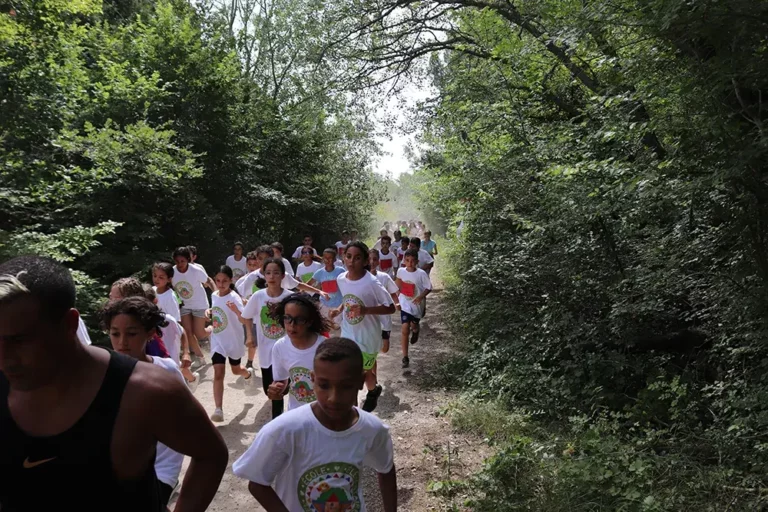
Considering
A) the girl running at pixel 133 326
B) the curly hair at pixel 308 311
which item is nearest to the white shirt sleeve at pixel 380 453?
the girl running at pixel 133 326

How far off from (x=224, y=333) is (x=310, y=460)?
4.19 m

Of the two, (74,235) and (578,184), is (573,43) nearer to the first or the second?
(578,184)

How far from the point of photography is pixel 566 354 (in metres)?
6.58

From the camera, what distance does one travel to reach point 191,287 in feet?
25.6

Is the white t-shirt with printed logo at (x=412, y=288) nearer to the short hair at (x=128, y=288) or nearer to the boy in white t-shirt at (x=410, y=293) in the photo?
the boy in white t-shirt at (x=410, y=293)

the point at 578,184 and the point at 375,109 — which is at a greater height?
the point at 375,109

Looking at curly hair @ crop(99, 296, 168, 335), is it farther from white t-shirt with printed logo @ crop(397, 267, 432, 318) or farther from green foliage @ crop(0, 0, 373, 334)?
white t-shirt with printed logo @ crop(397, 267, 432, 318)

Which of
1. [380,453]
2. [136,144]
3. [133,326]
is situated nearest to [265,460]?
[380,453]

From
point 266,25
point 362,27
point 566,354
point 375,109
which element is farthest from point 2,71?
point 266,25

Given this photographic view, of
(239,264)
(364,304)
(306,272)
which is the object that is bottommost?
(364,304)

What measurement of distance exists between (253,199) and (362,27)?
7202 millimetres

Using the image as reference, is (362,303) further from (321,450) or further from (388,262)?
(388,262)

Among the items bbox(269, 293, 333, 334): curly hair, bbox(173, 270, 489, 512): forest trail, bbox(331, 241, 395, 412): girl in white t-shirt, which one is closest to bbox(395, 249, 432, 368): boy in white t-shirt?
bbox(173, 270, 489, 512): forest trail

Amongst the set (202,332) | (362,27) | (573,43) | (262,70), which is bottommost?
(202,332)
